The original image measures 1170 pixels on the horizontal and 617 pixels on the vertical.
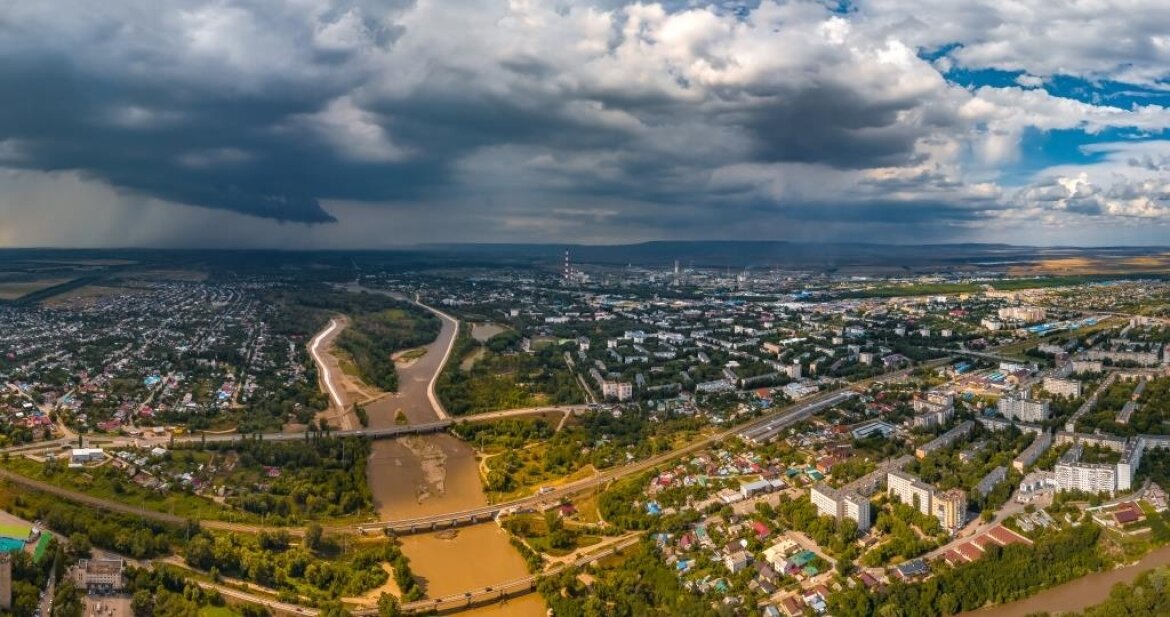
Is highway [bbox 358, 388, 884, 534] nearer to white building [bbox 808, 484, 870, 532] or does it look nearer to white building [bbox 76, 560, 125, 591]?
white building [bbox 76, 560, 125, 591]

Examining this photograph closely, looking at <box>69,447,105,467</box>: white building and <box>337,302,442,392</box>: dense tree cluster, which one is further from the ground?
<box>337,302,442,392</box>: dense tree cluster

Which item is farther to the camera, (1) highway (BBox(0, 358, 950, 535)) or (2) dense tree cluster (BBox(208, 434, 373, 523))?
(2) dense tree cluster (BBox(208, 434, 373, 523))

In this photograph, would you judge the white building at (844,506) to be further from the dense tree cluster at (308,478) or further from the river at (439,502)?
the dense tree cluster at (308,478)

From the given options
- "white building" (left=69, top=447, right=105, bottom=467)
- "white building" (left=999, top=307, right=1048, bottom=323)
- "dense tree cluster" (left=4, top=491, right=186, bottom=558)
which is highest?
"white building" (left=999, top=307, right=1048, bottom=323)

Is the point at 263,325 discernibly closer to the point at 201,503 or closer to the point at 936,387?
the point at 201,503

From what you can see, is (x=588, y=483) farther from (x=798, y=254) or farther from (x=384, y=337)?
(x=798, y=254)

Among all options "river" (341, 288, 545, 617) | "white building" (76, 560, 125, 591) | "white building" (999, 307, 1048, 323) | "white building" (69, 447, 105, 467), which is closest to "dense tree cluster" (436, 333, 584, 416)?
"river" (341, 288, 545, 617)

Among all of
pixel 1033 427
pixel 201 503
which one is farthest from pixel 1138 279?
pixel 201 503
